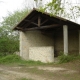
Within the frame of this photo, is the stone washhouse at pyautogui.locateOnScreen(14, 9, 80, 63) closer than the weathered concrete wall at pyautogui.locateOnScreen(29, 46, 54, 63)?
Yes

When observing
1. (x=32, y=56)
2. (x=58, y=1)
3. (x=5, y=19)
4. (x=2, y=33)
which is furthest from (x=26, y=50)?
(x=5, y=19)

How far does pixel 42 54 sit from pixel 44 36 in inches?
198

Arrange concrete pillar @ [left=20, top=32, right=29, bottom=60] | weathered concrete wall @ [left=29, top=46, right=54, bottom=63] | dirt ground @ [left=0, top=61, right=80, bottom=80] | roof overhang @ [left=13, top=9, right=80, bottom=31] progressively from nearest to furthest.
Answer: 1. dirt ground @ [left=0, top=61, right=80, bottom=80]
2. roof overhang @ [left=13, top=9, right=80, bottom=31]
3. weathered concrete wall @ [left=29, top=46, right=54, bottom=63]
4. concrete pillar @ [left=20, top=32, right=29, bottom=60]

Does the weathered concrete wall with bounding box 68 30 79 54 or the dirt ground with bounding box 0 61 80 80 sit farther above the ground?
the weathered concrete wall with bounding box 68 30 79 54

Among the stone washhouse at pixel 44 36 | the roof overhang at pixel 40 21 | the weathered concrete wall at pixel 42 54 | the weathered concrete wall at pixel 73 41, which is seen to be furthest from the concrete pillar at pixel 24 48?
the weathered concrete wall at pixel 73 41

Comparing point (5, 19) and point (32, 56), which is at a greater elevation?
point (5, 19)

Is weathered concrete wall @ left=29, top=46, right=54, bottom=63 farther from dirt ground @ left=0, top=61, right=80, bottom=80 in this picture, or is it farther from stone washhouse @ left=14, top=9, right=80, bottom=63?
dirt ground @ left=0, top=61, right=80, bottom=80

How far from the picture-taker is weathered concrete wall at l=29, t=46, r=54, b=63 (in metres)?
19.9

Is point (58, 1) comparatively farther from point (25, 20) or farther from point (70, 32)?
point (70, 32)

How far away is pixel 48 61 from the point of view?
783 inches

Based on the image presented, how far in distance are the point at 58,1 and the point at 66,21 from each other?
7.05 metres

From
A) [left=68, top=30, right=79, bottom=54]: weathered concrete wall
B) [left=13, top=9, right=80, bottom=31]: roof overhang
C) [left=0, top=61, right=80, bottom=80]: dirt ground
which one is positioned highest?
[left=13, top=9, right=80, bottom=31]: roof overhang

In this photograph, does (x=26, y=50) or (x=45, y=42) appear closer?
(x=26, y=50)

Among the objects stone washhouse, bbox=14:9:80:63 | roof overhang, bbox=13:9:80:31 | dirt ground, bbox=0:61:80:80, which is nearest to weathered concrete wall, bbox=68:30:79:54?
stone washhouse, bbox=14:9:80:63
